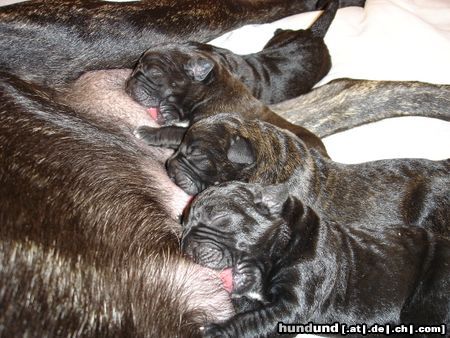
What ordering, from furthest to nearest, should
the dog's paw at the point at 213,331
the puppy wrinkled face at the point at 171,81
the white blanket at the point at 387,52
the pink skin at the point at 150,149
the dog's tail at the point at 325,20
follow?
the dog's tail at the point at 325,20, the white blanket at the point at 387,52, the puppy wrinkled face at the point at 171,81, the pink skin at the point at 150,149, the dog's paw at the point at 213,331

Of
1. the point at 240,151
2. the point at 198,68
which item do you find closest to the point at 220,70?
the point at 198,68

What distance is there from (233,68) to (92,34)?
0.81 m

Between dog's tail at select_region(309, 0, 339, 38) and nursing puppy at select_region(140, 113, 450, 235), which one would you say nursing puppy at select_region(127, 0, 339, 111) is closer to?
dog's tail at select_region(309, 0, 339, 38)

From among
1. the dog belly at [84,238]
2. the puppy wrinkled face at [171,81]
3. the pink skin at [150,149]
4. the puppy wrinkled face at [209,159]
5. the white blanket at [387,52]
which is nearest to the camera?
the dog belly at [84,238]

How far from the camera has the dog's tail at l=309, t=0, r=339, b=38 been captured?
3521 mm

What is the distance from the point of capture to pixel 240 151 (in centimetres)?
239

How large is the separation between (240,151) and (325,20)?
1509mm

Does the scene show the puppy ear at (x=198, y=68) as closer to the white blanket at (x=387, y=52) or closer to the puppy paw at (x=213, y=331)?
the white blanket at (x=387, y=52)

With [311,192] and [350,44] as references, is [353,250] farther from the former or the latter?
[350,44]

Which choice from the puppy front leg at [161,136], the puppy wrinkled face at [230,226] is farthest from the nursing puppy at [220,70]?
the puppy wrinkled face at [230,226]

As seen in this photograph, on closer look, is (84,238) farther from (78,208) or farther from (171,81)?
(171,81)

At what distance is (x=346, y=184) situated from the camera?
2.64m

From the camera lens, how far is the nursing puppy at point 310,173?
238 centimetres

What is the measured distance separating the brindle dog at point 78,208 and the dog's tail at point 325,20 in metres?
1.27
